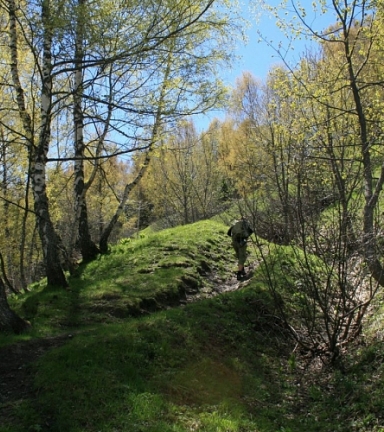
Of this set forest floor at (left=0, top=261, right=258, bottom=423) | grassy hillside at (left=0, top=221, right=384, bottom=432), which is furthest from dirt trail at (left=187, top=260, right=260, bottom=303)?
forest floor at (left=0, top=261, right=258, bottom=423)

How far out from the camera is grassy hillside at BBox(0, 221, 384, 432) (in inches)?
194

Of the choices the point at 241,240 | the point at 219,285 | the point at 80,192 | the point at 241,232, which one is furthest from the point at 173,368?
the point at 80,192

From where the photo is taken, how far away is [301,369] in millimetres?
7086

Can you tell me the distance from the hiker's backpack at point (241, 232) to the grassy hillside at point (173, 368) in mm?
1567

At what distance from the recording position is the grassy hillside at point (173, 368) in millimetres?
4934

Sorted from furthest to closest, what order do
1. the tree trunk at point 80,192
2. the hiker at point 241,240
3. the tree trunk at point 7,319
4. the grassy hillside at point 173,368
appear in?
the hiker at point 241,240
the tree trunk at point 80,192
the tree trunk at point 7,319
the grassy hillside at point 173,368

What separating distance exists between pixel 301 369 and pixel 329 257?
195 centimetres

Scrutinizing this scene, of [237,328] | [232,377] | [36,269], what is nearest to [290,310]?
[237,328]

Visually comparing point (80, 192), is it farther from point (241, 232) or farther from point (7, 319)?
point (7, 319)

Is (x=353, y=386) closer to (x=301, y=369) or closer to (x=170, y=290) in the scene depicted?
(x=301, y=369)

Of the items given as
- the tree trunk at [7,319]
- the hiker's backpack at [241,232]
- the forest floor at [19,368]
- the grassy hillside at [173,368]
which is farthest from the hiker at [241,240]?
the tree trunk at [7,319]

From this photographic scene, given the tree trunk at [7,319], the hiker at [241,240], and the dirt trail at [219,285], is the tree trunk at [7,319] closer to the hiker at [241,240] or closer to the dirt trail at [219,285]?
the dirt trail at [219,285]

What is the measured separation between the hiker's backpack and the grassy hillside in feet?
5.14

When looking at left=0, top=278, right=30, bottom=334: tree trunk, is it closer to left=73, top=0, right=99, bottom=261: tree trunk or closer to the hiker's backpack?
left=73, top=0, right=99, bottom=261: tree trunk
